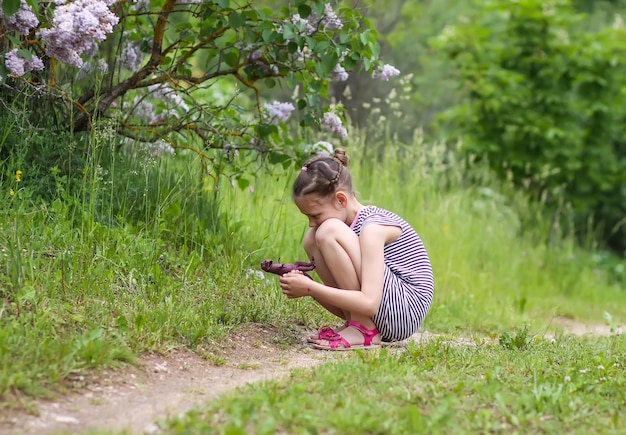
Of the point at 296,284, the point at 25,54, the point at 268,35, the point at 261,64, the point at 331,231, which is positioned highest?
the point at 268,35

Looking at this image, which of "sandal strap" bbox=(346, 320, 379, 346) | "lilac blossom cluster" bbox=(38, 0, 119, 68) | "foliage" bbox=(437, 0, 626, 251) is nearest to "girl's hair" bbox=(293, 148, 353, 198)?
"sandal strap" bbox=(346, 320, 379, 346)

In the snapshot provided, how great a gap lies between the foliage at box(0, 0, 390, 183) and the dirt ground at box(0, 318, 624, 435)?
4.68 feet

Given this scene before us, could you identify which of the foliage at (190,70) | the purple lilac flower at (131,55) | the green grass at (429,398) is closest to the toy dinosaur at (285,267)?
the green grass at (429,398)

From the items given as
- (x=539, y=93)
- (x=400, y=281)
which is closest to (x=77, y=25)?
(x=400, y=281)

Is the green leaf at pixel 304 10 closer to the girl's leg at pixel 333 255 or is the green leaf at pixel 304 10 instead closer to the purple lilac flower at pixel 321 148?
the purple lilac flower at pixel 321 148

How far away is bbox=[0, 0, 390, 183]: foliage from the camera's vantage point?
4.36m

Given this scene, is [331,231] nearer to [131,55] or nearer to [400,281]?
[400,281]

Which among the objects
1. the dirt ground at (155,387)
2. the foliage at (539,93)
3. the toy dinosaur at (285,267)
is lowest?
the dirt ground at (155,387)

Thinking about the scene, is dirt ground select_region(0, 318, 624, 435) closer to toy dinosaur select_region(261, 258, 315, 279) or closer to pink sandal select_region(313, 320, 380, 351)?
pink sandal select_region(313, 320, 380, 351)

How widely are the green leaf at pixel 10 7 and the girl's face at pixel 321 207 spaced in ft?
5.12

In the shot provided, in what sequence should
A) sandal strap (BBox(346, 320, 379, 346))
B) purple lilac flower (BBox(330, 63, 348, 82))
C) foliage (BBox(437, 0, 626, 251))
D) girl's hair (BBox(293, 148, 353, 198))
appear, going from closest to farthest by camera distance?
girl's hair (BBox(293, 148, 353, 198)), sandal strap (BBox(346, 320, 379, 346)), purple lilac flower (BBox(330, 63, 348, 82)), foliage (BBox(437, 0, 626, 251))

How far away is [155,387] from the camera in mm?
3096

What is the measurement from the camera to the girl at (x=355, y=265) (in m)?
3.74

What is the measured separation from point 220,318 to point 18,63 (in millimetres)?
1600
